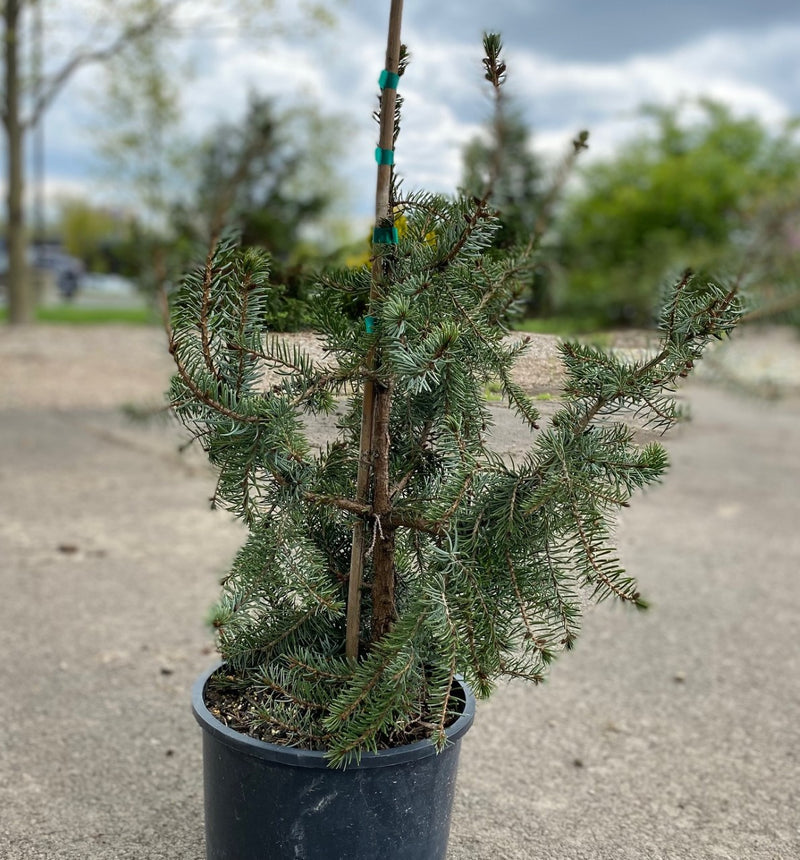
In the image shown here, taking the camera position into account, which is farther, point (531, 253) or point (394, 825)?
point (531, 253)

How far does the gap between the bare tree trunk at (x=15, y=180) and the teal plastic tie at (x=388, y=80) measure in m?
11.9

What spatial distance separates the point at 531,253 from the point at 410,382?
704mm

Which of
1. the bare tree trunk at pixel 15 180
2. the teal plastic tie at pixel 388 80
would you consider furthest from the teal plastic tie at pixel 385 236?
the bare tree trunk at pixel 15 180

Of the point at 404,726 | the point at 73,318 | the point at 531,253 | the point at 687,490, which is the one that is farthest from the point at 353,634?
the point at 73,318

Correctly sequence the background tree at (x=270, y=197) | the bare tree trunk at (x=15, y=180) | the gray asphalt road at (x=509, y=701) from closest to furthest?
the background tree at (x=270, y=197), the gray asphalt road at (x=509, y=701), the bare tree trunk at (x=15, y=180)

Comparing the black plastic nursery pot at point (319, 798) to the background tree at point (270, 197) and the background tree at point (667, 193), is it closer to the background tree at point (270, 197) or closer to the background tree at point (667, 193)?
the background tree at point (270, 197)

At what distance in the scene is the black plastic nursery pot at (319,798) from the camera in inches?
78.2

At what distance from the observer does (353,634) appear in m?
2.19

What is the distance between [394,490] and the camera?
2.12 metres

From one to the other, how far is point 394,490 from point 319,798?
71 centimetres

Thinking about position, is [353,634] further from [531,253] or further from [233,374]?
[531,253]

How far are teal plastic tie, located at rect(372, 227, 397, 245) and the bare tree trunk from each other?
12052 mm

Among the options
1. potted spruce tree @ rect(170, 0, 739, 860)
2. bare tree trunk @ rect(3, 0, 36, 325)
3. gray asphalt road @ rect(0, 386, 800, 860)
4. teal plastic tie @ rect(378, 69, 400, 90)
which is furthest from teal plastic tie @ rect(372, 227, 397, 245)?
bare tree trunk @ rect(3, 0, 36, 325)

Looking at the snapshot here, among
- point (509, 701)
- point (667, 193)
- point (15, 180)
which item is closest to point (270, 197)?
point (15, 180)
